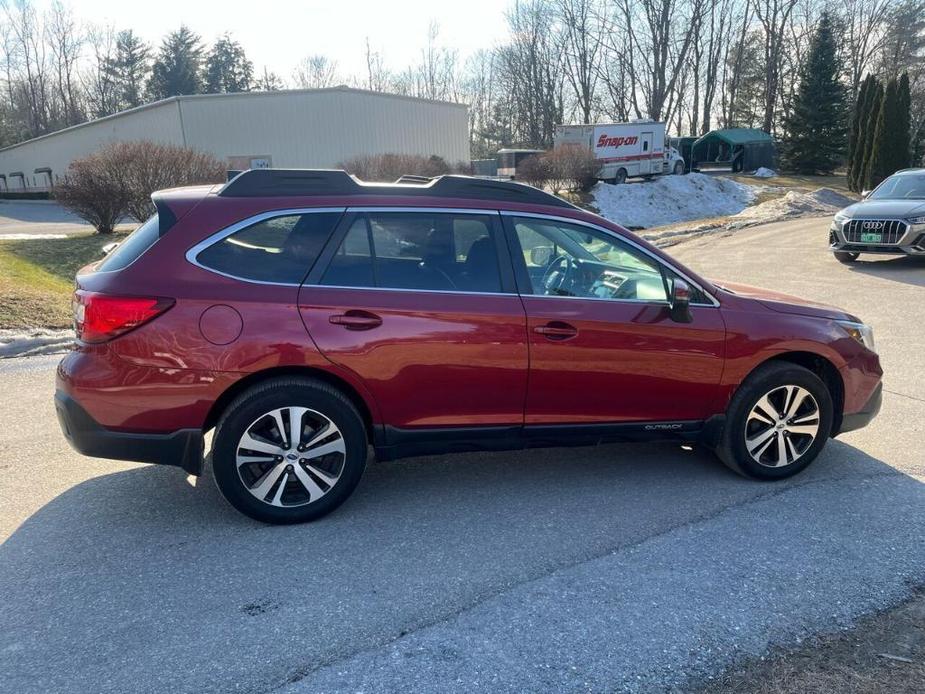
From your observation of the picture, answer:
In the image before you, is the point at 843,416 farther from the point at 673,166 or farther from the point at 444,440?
the point at 673,166

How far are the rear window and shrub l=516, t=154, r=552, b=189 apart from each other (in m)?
29.3

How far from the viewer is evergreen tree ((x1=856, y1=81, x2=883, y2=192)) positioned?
29844 mm

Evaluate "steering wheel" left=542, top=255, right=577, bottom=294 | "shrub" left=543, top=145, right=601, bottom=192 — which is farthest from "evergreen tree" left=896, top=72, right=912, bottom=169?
"steering wheel" left=542, top=255, right=577, bottom=294

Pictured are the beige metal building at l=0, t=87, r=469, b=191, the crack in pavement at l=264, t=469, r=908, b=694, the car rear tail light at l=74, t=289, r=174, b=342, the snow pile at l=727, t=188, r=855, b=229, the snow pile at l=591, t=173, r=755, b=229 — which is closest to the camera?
the crack in pavement at l=264, t=469, r=908, b=694

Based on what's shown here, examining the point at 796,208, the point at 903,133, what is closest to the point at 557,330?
the point at 796,208

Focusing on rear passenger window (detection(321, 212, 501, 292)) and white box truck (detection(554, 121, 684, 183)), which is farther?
white box truck (detection(554, 121, 684, 183))

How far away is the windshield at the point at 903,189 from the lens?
13.1 metres

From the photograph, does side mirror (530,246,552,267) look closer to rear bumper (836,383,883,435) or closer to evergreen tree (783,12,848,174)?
rear bumper (836,383,883,435)

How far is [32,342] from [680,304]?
7.06m

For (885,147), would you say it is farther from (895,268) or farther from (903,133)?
(895,268)

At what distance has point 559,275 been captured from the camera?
424 cm

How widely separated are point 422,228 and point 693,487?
2.25 meters

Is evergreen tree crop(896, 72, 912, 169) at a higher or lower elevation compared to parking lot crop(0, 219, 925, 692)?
higher

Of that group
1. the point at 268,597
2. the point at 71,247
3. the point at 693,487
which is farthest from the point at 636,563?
the point at 71,247
